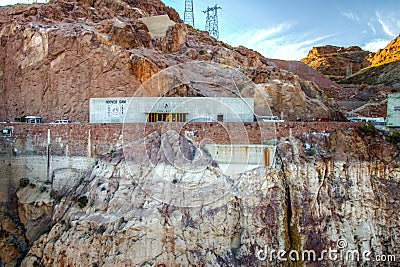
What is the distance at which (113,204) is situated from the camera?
21031mm

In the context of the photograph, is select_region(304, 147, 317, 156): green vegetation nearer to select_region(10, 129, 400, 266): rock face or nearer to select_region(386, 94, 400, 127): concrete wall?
select_region(10, 129, 400, 266): rock face

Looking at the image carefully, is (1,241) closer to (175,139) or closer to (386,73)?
(175,139)

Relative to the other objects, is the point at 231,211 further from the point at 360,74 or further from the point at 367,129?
the point at 360,74

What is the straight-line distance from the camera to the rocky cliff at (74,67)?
93.2 feet

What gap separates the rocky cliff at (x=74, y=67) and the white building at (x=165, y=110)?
8.32ft

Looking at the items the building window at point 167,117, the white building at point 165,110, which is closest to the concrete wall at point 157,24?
the white building at point 165,110

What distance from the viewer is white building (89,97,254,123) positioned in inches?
1005

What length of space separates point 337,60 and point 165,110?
172 feet


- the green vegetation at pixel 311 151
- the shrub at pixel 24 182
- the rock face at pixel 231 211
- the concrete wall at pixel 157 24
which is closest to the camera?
the rock face at pixel 231 211

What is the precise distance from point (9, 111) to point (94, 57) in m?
8.68

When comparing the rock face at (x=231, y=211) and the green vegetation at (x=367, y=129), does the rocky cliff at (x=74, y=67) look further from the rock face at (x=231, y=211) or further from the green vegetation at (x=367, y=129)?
the rock face at (x=231, y=211)

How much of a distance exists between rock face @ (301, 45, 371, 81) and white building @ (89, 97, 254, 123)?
1633 inches

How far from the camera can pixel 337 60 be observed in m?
67.8

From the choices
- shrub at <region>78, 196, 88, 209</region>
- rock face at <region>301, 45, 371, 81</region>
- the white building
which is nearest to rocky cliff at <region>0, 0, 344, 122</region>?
the white building
